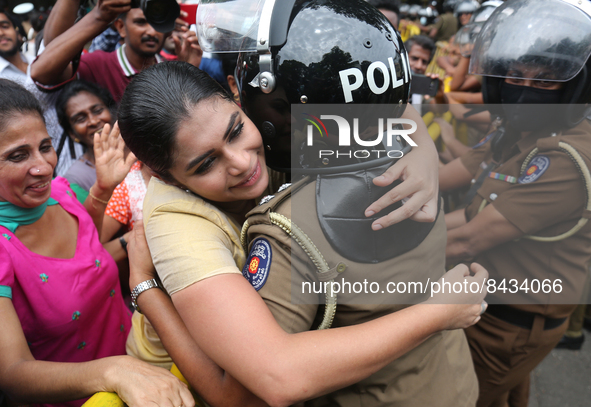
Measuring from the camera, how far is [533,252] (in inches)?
83.2

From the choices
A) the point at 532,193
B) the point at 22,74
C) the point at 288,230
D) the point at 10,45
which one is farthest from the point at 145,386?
the point at 10,45

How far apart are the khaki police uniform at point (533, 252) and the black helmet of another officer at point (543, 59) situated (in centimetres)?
11

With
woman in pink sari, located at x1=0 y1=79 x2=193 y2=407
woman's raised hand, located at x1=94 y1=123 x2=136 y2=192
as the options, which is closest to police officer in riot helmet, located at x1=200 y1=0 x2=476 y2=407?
woman in pink sari, located at x1=0 y1=79 x2=193 y2=407

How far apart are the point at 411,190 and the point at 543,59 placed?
1279 mm

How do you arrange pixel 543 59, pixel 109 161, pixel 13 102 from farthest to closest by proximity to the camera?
1. pixel 109 161
2. pixel 543 59
3. pixel 13 102

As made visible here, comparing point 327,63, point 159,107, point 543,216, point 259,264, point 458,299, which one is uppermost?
point 327,63

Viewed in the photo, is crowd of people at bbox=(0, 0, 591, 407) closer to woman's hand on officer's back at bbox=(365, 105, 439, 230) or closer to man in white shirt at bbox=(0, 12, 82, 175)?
woman's hand on officer's back at bbox=(365, 105, 439, 230)

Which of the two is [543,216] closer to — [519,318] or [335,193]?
[519,318]

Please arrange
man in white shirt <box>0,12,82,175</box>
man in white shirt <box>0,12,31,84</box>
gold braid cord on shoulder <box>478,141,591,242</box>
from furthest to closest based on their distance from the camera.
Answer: man in white shirt <box>0,12,31,84</box> < man in white shirt <box>0,12,82,175</box> < gold braid cord on shoulder <box>478,141,591,242</box>

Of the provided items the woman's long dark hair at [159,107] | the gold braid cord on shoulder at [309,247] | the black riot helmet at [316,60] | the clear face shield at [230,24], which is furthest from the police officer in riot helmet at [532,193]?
the woman's long dark hair at [159,107]

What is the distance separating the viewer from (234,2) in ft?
4.84

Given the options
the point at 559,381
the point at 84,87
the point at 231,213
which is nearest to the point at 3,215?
the point at 231,213

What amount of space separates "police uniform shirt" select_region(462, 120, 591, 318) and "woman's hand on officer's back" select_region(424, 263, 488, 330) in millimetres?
866

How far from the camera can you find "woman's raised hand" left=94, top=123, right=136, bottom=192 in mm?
2117
